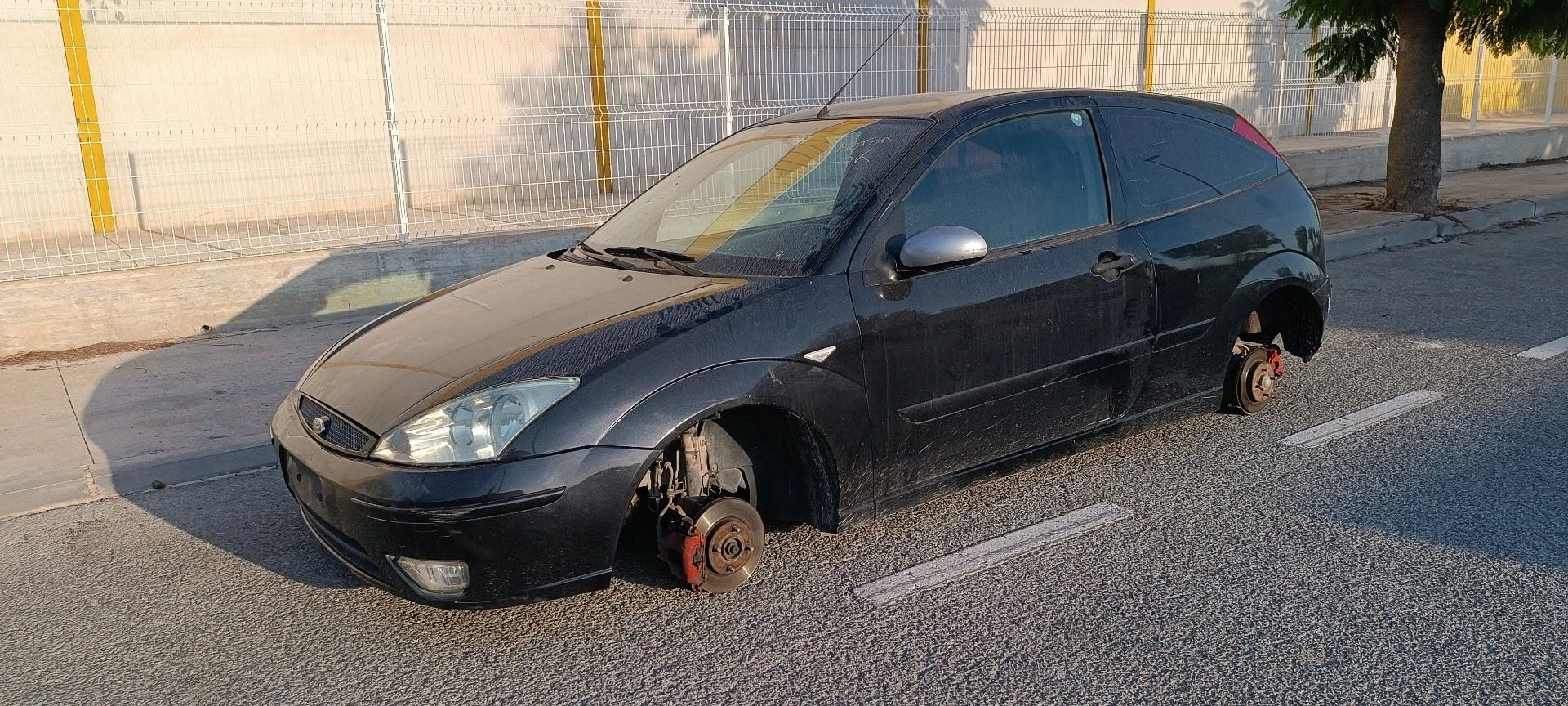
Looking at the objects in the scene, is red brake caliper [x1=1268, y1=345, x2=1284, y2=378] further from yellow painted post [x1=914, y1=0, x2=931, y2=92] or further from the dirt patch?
yellow painted post [x1=914, y1=0, x2=931, y2=92]

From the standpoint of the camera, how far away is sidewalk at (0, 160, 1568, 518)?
512cm

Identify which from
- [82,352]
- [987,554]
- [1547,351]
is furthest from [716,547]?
[82,352]

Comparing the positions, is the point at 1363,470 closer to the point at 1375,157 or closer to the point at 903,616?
the point at 903,616

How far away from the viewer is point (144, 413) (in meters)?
6.03

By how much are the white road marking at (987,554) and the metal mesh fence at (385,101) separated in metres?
5.62

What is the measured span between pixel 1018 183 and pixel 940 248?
687 millimetres

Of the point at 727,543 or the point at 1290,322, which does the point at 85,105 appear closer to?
the point at 727,543

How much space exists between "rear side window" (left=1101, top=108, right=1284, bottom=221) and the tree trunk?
7.38 metres

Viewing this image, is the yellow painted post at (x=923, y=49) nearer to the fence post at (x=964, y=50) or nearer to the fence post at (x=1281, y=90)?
the fence post at (x=964, y=50)

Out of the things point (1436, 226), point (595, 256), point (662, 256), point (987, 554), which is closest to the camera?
point (987, 554)

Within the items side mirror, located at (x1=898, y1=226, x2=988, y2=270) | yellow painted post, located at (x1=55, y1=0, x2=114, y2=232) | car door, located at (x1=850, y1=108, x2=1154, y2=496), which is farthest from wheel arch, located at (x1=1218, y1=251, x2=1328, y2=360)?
yellow painted post, located at (x1=55, y1=0, x2=114, y2=232)

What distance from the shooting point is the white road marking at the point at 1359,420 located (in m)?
5.15

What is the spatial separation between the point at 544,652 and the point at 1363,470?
3338 mm

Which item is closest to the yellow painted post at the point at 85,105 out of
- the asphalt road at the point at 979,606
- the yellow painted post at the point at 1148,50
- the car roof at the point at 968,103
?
the asphalt road at the point at 979,606
